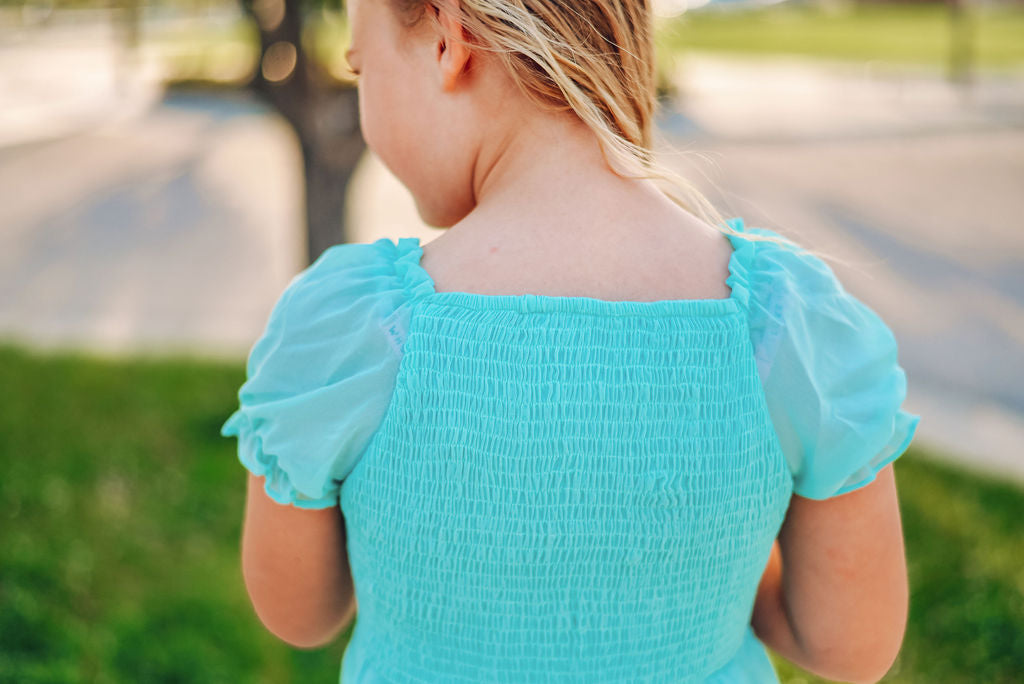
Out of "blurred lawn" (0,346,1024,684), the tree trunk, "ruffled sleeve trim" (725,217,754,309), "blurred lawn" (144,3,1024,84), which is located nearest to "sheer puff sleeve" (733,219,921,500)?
"ruffled sleeve trim" (725,217,754,309)

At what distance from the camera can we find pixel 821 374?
970 mm

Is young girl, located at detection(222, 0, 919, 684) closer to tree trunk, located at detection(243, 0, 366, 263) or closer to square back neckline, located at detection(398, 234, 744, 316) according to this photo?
square back neckline, located at detection(398, 234, 744, 316)

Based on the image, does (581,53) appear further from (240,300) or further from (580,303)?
(240,300)

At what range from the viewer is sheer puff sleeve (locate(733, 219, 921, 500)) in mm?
961

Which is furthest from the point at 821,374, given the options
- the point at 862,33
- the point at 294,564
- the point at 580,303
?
the point at 862,33

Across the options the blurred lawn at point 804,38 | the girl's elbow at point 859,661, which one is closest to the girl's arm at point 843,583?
the girl's elbow at point 859,661

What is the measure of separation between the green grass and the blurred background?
277 inches

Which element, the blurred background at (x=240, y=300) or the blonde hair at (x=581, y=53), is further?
the blurred background at (x=240, y=300)

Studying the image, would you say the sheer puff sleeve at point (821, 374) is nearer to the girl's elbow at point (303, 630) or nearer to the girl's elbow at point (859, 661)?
the girl's elbow at point (859, 661)

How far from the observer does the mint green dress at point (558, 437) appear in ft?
3.07

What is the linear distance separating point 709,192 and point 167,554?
673 centimetres

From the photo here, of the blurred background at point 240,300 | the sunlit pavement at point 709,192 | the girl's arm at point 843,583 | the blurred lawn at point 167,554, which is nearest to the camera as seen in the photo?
the girl's arm at point 843,583

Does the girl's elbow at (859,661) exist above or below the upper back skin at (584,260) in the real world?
below

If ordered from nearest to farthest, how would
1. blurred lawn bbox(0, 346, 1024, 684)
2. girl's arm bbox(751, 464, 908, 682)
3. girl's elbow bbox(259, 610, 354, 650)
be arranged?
girl's arm bbox(751, 464, 908, 682)
girl's elbow bbox(259, 610, 354, 650)
blurred lawn bbox(0, 346, 1024, 684)
